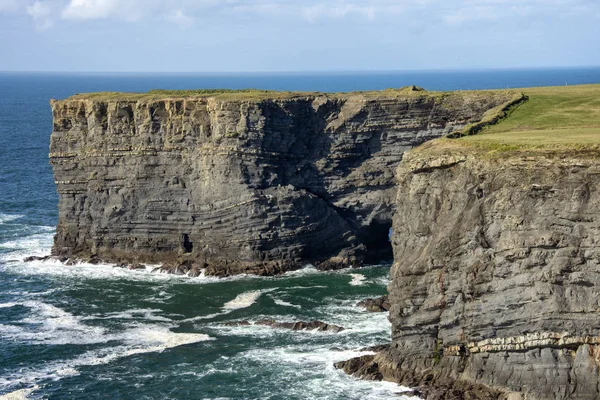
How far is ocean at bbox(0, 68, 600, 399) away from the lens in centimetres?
4825

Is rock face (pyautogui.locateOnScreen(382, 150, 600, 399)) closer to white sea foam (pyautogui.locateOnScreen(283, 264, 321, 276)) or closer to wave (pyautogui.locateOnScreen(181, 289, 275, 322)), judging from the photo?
wave (pyautogui.locateOnScreen(181, 289, 275, 322))

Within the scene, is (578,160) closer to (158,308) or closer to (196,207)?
(158,308)

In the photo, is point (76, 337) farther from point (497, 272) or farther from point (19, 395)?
point (497, 272)

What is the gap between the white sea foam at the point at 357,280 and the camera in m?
67.8

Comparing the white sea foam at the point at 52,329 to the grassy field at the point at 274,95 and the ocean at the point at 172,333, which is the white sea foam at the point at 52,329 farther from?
the grassy field at the point at 274,95

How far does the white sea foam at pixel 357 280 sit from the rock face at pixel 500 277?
19.8 meters

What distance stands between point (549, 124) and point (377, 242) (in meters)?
21.1

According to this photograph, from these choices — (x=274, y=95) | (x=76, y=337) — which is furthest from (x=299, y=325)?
(x=274, y=95)

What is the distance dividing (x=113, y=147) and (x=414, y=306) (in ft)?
126

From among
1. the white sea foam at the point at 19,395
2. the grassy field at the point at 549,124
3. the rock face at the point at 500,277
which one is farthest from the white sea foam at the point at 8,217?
the rock face at the point at 500,277

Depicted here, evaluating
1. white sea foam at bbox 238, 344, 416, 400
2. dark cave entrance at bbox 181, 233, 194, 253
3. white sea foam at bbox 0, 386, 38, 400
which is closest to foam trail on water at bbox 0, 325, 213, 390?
white sea foam at bbox 0, 386, 38, 400

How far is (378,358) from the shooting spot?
159ft

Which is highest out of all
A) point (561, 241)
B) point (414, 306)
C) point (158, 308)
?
point (561, 241)

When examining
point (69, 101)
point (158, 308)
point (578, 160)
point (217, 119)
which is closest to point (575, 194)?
point (578, 160)
